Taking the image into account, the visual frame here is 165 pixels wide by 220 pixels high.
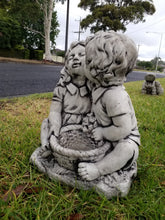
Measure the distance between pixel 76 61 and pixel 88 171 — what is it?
0.92 meters

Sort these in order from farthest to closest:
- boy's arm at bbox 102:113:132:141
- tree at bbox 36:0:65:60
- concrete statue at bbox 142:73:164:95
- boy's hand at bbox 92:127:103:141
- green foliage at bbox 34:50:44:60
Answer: green foliage at bbox 34:50:44:60 < tree at bbox 36:0:65:60 < concrete statue at bbox 142:73:164:95 < boy's hand at bbox 92:127:103:141 < boy's arm at bbox 102:113:132:141

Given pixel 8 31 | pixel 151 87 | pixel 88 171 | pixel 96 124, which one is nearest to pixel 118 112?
pixel 96 124

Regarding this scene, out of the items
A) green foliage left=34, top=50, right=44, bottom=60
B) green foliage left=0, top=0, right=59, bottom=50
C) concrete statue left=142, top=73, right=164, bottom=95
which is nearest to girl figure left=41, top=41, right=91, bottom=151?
concrete statue left=142, top=73, right=164, bottom=95

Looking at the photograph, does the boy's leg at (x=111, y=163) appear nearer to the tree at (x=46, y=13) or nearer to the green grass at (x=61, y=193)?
the green grass at (x=61, y=193)

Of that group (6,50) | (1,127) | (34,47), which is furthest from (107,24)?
(1,127)

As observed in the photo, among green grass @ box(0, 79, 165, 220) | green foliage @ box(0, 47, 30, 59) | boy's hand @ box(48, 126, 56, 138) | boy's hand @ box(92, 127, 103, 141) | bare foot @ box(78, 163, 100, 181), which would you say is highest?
green foliage @ box(0, 47, 30, 59)

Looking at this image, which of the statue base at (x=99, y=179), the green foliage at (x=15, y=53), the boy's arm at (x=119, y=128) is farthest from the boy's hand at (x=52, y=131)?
the green foliage at (x=15, y=53)

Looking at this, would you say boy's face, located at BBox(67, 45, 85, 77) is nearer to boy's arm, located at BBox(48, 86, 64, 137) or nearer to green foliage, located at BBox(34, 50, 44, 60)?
boy's arm, located at BBox(48, 86, 64, 137)

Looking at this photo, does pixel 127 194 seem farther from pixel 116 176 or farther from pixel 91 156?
pixel 91 156

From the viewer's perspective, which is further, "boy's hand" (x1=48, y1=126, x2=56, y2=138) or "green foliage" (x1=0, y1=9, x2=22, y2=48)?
"green foliage" (x1=0, y1=9, x2=22, y2=48)

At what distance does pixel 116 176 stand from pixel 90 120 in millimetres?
522

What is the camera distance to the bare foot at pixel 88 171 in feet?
4.80

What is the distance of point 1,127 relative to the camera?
2.70 m

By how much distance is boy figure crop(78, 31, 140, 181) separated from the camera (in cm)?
135
